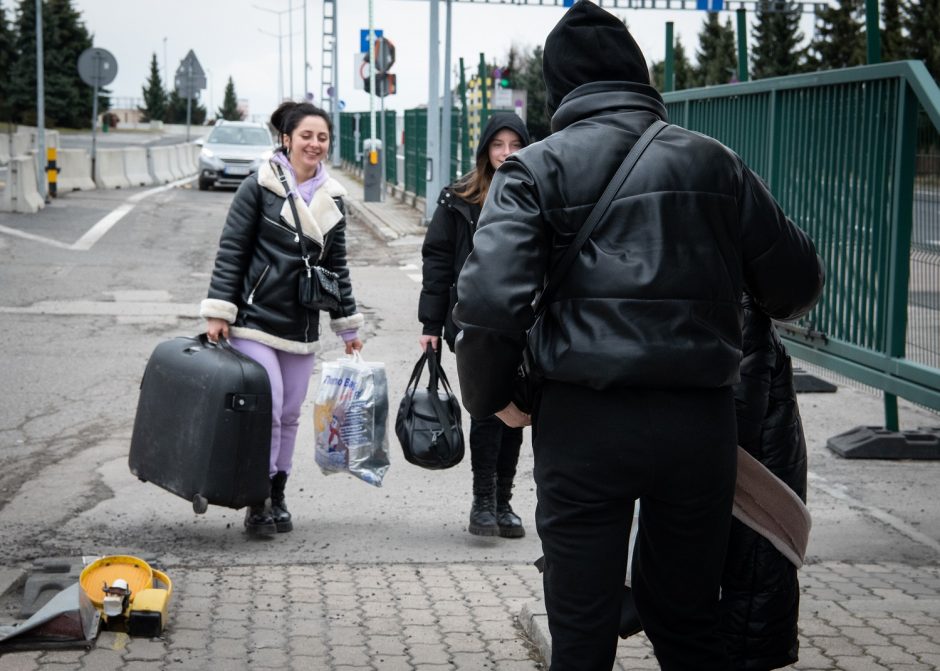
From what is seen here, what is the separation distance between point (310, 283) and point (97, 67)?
2290 cm

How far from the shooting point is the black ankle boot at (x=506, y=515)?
6180mm

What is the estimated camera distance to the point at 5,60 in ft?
254

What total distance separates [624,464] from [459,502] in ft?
12.7

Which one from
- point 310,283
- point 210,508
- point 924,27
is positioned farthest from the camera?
point 924,27

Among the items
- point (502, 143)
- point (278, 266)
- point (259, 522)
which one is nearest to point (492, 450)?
point (259, 522)

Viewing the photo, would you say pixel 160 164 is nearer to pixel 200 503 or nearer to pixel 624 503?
pixel 200 503

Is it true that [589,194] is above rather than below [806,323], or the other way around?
above

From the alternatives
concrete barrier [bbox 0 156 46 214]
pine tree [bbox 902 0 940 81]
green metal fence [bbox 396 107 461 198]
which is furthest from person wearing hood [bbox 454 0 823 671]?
pine tree [bbox 902 0 940 81]

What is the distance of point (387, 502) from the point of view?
6.82m

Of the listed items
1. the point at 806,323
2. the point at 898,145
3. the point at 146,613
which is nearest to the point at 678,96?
the point at 806,323

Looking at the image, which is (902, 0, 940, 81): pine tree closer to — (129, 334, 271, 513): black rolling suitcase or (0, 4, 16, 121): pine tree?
(129, 334, 271, 513): black rolling suitcase

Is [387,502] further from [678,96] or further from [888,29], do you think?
[888,29]

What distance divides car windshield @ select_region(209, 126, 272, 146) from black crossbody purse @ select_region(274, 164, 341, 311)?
2649 cm

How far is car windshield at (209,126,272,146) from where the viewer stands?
3197 cm
